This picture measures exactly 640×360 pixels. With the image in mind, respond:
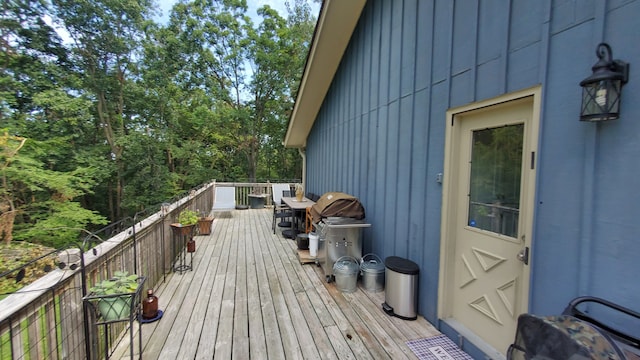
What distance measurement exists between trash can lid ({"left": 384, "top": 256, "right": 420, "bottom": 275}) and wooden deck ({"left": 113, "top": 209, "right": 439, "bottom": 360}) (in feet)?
1.58

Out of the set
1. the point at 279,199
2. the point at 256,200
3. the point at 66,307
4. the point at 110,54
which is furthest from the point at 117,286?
the point at 110,54

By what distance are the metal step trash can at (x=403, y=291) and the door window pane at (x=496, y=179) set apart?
2.56 feet

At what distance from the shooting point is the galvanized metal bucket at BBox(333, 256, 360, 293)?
11.4 ft

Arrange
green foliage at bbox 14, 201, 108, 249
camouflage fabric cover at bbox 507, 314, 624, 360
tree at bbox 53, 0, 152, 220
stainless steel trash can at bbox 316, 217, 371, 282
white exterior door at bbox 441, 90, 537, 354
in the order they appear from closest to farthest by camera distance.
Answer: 1. camouflage fabric cover at bbox 507, 314, 624, 360
2. white exterior door at bbox 441, 90, 537, 354
3. stainless steel trash can at bbox 316, 217, 371, 282
4. green foliage at bbox 14, 201, 108, 249
5. tree at bbox 53, 0, 152, 220

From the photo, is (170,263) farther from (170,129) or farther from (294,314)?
(170,129)

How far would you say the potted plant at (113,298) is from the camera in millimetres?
1788

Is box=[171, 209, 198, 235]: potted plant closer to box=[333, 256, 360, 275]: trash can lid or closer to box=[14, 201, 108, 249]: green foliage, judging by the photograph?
box=[333, 256, 360, 275]: trash can lid

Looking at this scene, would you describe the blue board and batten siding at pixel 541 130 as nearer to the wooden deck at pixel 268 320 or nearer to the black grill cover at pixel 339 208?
the black grill cover at pixel 339 208

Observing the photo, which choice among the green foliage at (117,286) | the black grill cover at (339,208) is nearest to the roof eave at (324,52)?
the black grill cover at (339,208)

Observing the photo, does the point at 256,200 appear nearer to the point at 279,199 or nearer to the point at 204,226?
the point at 279,199

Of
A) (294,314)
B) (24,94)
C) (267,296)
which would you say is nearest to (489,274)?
(294,314)

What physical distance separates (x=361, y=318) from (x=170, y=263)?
9.46 ft

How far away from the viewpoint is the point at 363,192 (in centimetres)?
450

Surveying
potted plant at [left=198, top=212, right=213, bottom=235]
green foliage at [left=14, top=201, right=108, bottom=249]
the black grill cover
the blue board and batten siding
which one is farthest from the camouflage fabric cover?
green foliage at [left=14, top=201, right=108, bottom=249]
